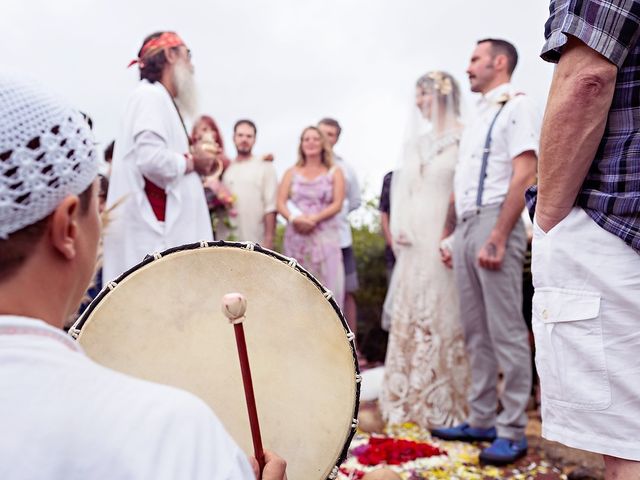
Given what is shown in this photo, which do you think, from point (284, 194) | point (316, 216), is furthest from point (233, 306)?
point (284, 194)

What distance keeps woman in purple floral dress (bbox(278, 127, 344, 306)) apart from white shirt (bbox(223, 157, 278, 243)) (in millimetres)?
192

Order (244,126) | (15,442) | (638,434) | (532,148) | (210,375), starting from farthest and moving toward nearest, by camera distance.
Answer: (244,126) < (532,148) < (638,434) < (210,375) < (15,442)

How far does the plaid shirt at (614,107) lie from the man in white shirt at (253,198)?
372cm

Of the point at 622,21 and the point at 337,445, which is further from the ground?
the point at 622,21

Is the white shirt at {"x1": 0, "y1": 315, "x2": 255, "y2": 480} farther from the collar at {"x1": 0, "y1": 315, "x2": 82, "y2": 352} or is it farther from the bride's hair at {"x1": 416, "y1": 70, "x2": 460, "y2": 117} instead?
the bride's hair at {"x1": 416, "y1": 70, "x2": 460, "y2": 117}

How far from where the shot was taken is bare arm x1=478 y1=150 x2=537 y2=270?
3352mm

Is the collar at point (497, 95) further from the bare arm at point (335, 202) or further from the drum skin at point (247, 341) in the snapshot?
the drum skin at point (247, 341)

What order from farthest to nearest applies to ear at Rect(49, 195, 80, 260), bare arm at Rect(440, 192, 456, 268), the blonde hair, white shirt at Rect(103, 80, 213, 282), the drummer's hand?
the blonde hair < bare arm at Rect(440, 192, 456, 268) < white shirt at Rect(103, 80, 213, 282) < the drummer's hand < ear at Rect(49, 195, 80, 260)

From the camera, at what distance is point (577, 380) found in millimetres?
1666

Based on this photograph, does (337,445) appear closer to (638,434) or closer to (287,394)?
(287,394)

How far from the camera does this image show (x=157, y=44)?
11.5ft

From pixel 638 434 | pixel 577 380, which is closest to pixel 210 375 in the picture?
pixel 577 380

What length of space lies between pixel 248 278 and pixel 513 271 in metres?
2.19

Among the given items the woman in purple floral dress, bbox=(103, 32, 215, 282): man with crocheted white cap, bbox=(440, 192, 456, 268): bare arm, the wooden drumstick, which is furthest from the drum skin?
the woman in purple floral dress
